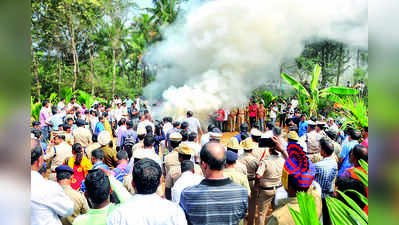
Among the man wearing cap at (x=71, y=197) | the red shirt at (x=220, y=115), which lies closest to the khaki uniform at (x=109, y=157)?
the man wearing cap at (x=71, y=197)

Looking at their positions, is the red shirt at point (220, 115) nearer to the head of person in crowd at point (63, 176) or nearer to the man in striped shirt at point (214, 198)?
the head of person in crowd at point (63, 176)

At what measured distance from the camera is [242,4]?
476 inches

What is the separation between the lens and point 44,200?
2047 mm

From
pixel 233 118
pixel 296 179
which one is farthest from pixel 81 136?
pixel 233 118

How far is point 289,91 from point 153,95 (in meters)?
8.89

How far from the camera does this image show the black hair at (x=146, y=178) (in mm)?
1967

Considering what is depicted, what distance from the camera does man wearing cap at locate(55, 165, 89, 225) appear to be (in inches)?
105

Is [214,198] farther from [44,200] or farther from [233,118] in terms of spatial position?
[233,118]

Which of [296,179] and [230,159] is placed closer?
[296,179]

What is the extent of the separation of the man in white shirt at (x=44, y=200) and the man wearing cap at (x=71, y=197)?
1.79 feet

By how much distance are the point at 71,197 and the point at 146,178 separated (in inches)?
49.3

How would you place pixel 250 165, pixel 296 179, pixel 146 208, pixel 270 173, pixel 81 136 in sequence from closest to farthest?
pixel 146 208, pixel 296 179, pixel 270 173, pixel 250 165, pixel 81 136
